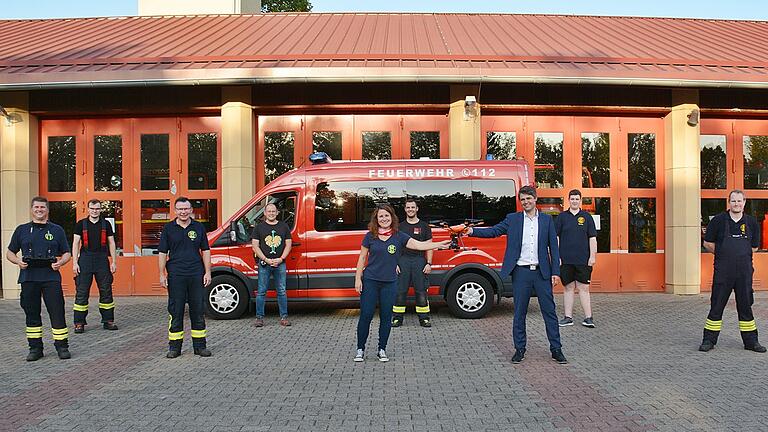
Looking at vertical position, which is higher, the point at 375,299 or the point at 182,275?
the point at 182,275

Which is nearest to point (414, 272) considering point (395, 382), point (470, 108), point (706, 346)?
point (395, 382)

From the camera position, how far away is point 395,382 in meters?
5.93

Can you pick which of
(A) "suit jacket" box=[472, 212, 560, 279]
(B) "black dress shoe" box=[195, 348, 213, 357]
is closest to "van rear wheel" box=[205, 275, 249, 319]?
(B) "black dress shoe" box=[195, 348, 213, 357]

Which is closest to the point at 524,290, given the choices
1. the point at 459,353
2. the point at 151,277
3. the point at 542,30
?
the point at 459,353

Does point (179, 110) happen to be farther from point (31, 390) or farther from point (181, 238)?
point (31, 390)

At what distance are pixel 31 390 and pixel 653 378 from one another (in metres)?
6.12

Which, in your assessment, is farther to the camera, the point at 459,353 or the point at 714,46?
the point at 714,46

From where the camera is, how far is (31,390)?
19.0 feet

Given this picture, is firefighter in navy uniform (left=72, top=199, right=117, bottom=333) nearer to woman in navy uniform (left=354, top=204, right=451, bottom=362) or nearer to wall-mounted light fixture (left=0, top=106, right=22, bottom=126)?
woman in navy uniform (left=354, top=204, right=451, bottom=362)

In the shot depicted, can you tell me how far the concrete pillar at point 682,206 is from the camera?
12.7 metres

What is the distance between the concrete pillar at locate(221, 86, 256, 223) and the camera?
1248 cm

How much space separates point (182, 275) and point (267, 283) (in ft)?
7.21

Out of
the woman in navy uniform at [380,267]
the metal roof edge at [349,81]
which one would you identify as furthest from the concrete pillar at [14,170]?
the woman in navy uniform at [380,267]

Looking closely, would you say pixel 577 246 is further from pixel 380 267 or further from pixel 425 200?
pixel 380 267
